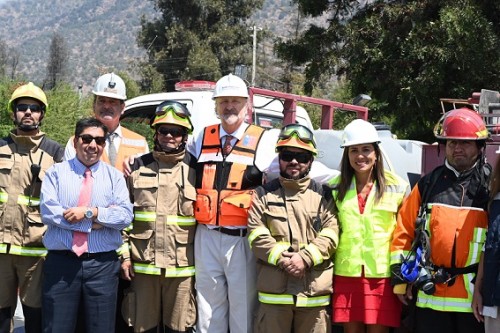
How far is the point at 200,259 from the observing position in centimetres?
434

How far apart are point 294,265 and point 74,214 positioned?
4.53ft

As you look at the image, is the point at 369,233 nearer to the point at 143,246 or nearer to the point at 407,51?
the point at 143,246

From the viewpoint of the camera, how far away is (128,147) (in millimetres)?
4934

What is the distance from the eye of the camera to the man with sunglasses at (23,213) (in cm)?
453

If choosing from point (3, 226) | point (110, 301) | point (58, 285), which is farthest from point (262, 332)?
point (3, 226)

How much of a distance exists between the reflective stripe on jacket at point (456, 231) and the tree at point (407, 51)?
19.9ft

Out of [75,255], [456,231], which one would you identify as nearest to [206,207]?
[75,255]

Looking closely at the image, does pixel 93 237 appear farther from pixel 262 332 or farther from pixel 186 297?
pixel 262 332

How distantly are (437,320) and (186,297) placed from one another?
162 centimetres

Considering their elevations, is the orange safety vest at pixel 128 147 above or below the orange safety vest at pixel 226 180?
above

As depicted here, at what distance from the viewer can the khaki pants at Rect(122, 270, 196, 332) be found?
4.32 m

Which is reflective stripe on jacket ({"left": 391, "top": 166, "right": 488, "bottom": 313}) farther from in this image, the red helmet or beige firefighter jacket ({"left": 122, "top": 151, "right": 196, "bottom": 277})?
beige firefighter jacket ({"left": 122, "top": 151, "right": 196, "bottom": 277})

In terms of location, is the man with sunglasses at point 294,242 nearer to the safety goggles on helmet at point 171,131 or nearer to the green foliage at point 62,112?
the safety goggles on helmet at point 171,131

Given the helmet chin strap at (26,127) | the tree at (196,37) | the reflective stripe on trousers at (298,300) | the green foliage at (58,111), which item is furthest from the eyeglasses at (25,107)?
the tree at (196,37)
